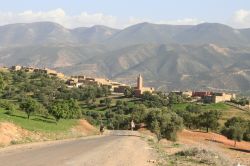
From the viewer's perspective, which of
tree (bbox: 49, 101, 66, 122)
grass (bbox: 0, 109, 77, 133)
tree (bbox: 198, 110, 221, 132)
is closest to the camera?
grass (bbox: 0, 109, 77, 133)

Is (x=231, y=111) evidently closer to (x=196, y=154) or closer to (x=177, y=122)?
(x=177, y=122)

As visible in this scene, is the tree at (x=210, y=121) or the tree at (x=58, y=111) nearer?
the tree at (x=58, y=111)

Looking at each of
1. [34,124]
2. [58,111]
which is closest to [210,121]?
[58,111]

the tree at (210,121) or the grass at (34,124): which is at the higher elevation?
the grass at (34,124)

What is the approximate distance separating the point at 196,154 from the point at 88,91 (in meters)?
148

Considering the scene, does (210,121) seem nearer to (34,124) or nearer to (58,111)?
(58,111)

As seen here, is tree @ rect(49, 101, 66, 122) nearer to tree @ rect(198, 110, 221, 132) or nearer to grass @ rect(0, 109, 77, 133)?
grass @ rect(0, 109, 77, 133)

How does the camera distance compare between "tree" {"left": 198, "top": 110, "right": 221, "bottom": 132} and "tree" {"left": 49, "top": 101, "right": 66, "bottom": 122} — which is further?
"tree" {"left": 198, "top": 110, "right": 221, "bottom": 132}

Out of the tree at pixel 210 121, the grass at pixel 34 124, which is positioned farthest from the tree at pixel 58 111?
the tree at pixel 210 121

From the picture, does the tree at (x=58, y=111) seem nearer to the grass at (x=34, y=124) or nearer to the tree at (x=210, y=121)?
the grass at (x=34, y=124)

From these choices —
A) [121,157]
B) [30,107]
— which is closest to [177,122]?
[30,107]

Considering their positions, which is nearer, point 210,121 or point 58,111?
point 58,111

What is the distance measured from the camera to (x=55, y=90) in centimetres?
18988

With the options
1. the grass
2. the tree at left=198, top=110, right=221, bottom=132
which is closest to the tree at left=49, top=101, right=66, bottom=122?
the grass
